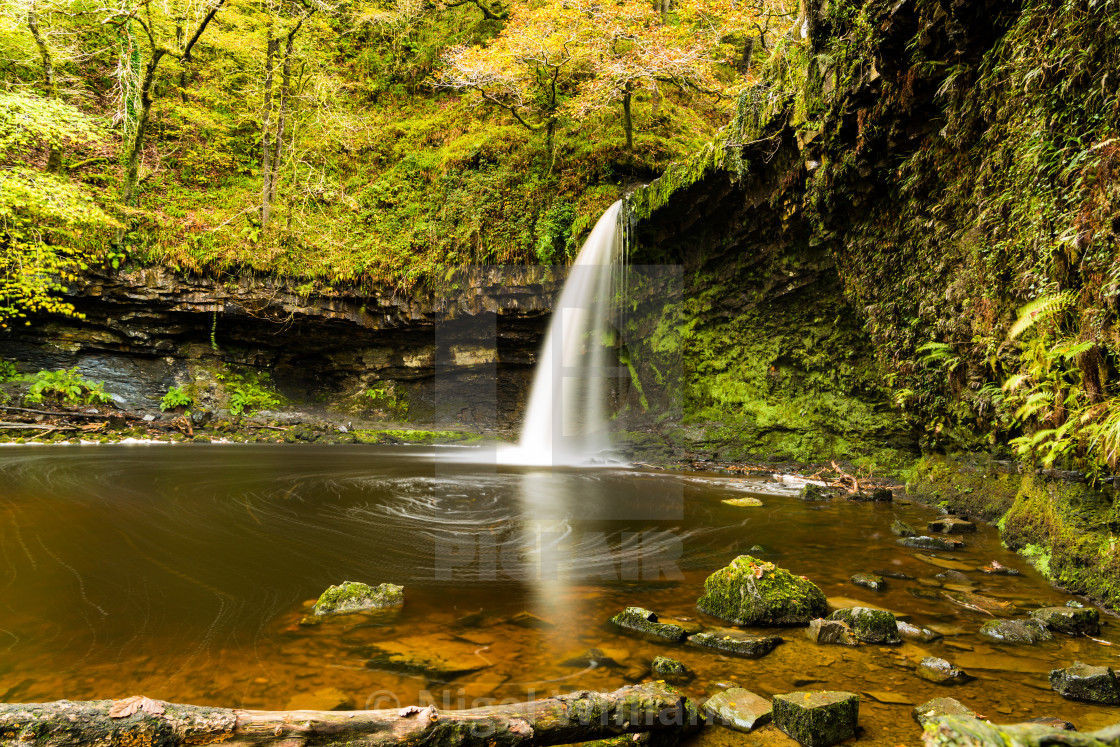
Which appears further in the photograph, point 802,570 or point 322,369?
point 322,369

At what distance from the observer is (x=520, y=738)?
1729 millimetres

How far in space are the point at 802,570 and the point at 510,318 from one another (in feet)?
39.7

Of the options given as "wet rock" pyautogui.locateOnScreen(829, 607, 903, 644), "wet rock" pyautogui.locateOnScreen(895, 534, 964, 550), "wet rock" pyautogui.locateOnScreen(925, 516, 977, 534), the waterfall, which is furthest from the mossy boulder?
the waterfall

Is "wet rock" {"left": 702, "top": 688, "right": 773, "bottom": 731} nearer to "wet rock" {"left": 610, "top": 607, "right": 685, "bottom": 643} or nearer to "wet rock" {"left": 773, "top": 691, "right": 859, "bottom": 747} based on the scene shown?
"wet rock" {"left": 773, "top": 691, "right": 859, "bottom": 747}

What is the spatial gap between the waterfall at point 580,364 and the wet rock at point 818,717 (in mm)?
10532

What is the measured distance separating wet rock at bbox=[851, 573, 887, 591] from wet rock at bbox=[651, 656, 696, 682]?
6.64 feet

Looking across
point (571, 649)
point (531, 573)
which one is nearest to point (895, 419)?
point (531, 573)

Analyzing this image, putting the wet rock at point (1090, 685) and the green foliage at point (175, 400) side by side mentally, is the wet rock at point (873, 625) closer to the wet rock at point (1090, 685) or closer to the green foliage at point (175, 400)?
the wet rock at point (1090, 685)

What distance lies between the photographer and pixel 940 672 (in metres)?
2.42

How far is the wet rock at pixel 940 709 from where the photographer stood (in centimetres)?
202

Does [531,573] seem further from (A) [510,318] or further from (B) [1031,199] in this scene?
(A) [510,318]

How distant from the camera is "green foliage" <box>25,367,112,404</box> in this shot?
44.1 feet

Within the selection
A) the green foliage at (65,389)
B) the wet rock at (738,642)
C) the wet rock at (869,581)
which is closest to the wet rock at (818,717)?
the wet rock at (738,642)

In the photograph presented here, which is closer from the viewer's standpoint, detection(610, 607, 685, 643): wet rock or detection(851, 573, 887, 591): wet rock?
detection(610, 607, 685, 643): wet rock
